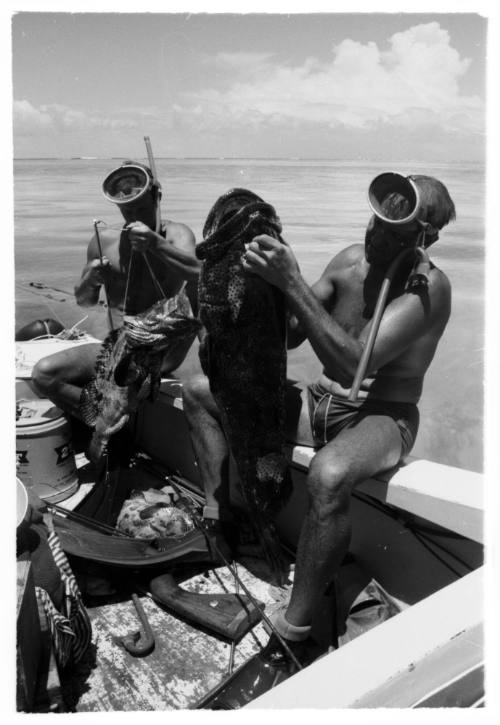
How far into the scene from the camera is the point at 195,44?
3.41 meters

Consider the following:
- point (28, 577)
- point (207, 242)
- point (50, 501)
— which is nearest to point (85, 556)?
point (28, 577)

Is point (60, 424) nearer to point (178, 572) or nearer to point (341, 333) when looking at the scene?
point (178, 572)

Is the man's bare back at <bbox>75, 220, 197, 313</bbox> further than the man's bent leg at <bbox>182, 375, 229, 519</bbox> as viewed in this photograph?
Yes

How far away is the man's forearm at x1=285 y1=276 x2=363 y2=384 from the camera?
8.71 ft

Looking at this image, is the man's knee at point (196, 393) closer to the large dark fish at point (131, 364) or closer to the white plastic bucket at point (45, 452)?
the large dark fish at point (131, 364)

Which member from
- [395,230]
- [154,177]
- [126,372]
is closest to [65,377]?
[126,372]

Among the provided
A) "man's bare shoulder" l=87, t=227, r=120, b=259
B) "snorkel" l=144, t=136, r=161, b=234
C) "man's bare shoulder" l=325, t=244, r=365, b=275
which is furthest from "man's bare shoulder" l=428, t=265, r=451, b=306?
"man's bare shoulder" l=87, t=227, r=120, b=259

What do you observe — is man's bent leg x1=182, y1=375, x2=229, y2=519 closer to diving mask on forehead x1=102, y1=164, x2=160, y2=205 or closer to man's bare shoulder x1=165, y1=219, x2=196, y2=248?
man's bare shoulder x1=165, y1=219, x2=196, y2=248

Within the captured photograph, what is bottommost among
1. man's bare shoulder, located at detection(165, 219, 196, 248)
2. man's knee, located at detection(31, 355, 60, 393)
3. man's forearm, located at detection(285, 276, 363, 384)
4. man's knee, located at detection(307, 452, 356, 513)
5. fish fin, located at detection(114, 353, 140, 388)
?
man's knee, located at detection(307, 452, 356, 513)

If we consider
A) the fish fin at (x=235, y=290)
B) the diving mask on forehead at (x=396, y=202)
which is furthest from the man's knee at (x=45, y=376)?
the diving mask on forehead at (x=396, y=202)

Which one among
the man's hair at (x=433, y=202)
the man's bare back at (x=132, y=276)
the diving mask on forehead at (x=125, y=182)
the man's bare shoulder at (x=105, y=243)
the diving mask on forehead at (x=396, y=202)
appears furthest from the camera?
the man's bare shoulder at (x=105, y=243)

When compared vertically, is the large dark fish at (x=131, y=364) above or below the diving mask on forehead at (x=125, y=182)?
below

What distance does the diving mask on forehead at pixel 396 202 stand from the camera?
8.99ft
